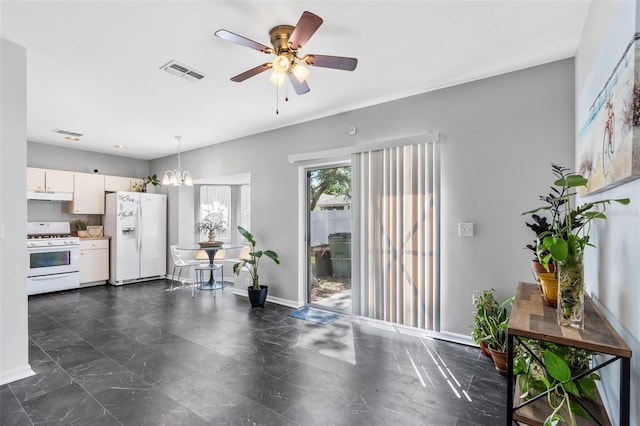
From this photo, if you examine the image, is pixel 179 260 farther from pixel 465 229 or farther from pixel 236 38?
pixel 465 229

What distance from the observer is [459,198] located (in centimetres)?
314

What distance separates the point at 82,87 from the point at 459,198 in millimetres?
4056

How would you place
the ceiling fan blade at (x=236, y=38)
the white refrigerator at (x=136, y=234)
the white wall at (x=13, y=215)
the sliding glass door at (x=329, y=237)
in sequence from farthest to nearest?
the white refrigerator at (x=136, y=234), the sliding glass door at (x=329, y=237), the white wall at (x=13, y=215), the ceiling fan blade at (x=236, y=38)

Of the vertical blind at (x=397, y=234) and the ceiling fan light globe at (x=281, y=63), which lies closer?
the ceiling fan light globe at (x=281, y=63)

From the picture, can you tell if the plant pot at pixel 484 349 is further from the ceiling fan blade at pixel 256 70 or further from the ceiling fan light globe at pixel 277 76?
the ceiling fan blade at pixel 256 70

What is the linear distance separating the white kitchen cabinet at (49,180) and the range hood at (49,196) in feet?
0.18

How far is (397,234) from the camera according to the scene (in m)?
3.51

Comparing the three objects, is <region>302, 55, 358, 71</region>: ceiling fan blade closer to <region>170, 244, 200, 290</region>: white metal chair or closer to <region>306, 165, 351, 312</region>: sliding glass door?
<region>306, 165, 351, 312</region>: sliding glass door

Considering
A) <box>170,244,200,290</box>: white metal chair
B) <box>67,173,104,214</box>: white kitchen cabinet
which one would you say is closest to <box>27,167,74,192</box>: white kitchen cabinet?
<box>67,173,104,214</box>: white kitchen cabinet

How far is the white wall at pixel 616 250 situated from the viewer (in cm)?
116

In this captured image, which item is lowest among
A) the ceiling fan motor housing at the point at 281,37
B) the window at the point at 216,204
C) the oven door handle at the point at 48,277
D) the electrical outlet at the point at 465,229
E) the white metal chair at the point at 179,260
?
the oven door handle at the point at 48,277

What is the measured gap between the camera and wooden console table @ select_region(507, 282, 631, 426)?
110cm

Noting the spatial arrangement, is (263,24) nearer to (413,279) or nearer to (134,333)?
(413,279)

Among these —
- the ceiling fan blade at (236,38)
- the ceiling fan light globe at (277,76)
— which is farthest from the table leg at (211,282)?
the ceiling fan blade at (236,38)
